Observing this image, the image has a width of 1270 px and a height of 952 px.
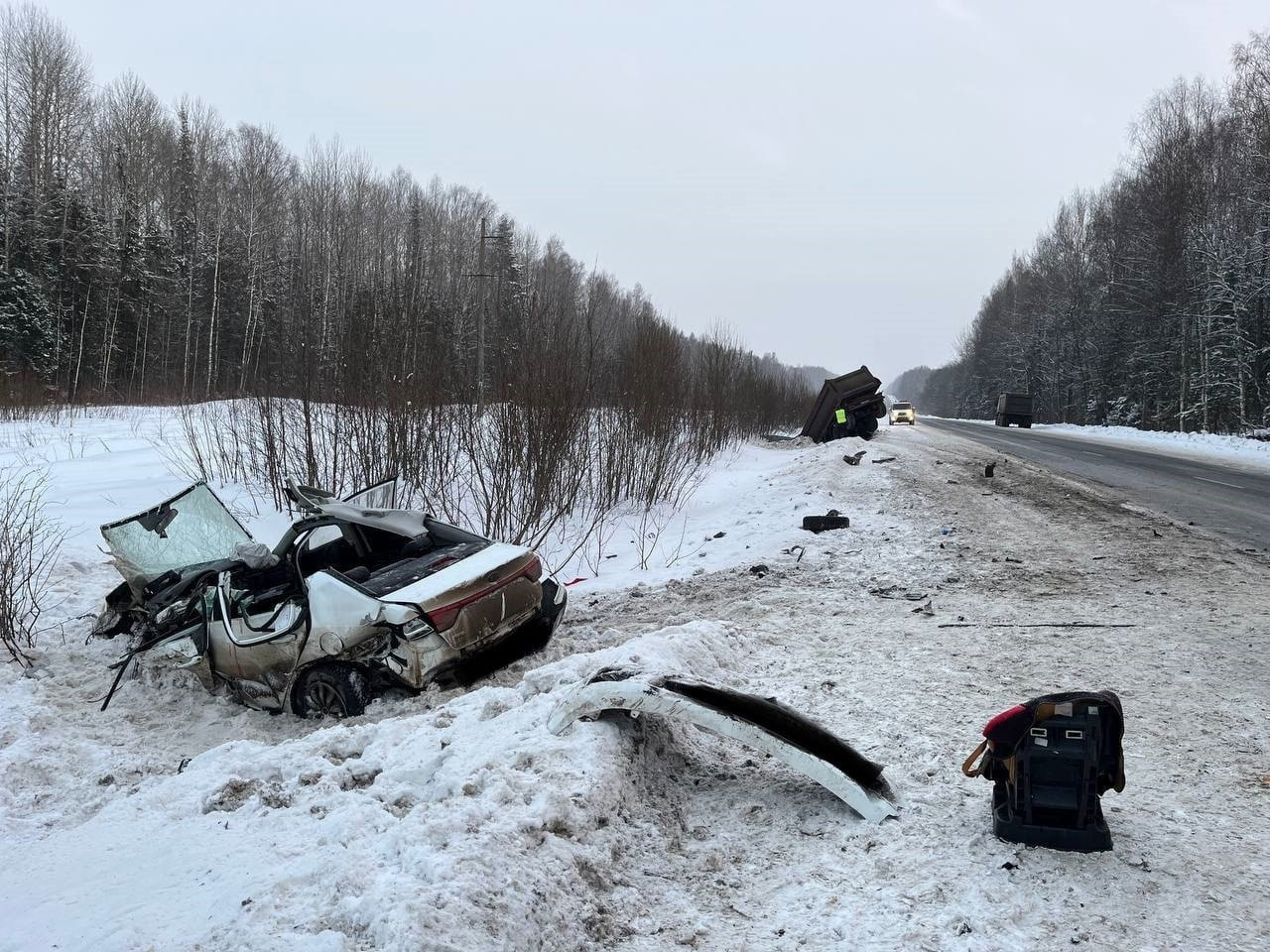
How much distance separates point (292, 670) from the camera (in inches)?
180

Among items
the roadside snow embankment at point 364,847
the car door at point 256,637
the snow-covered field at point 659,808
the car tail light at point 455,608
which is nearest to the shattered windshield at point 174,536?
the snow-covered field at point 659,808

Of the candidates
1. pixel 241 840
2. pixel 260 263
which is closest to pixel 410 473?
pixel 241 840

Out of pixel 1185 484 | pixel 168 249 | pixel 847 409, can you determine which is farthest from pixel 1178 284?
pixel 168 249

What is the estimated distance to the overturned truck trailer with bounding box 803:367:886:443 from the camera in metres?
22.4

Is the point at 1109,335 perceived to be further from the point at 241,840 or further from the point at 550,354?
the point at 241,840

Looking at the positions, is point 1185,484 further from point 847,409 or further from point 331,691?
point 331,691

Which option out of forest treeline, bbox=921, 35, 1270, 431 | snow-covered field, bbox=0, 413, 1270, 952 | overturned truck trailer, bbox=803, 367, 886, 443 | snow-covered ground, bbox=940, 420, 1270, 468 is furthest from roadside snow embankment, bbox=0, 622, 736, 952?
forest treeline, bbox=921, 35, 1270, 431

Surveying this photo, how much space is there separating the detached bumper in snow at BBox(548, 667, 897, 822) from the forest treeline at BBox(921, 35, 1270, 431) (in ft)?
95.7

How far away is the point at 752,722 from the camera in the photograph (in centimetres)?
308

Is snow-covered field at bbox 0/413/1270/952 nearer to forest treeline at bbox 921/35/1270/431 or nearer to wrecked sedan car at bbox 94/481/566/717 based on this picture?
wrecked sedan car at bbox 94/481/566/717

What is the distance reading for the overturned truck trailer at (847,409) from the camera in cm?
2244

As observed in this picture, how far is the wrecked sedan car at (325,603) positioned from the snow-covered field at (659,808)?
278mm

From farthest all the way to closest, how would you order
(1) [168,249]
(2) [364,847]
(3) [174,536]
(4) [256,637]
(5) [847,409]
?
(1) [168,249]
(5) [847,409]
(3) [174,536]
(4) [256,637]
(2) [364,847]

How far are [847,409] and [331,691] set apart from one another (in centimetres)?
2029
